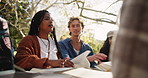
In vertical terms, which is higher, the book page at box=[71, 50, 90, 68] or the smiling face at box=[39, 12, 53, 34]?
the smiling face at box=[39, 12, 53, 34]

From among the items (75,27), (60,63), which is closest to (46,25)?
(60,63)

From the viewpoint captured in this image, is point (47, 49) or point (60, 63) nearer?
point (60, 63)

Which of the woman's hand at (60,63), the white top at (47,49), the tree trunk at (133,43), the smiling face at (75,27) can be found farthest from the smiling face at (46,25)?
the tree trunk at (133,43)

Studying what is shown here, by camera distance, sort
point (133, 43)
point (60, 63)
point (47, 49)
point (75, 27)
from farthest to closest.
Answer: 1. point (75, 27)
2. point (47, 49)
3. point (60, 63)
4. point (133, 43)

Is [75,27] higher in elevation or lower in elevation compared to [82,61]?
higher

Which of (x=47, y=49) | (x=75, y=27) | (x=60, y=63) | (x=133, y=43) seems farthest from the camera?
(x=75, y=27)

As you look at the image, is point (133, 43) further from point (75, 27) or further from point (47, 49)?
point (75, 27)

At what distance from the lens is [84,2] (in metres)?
5.05

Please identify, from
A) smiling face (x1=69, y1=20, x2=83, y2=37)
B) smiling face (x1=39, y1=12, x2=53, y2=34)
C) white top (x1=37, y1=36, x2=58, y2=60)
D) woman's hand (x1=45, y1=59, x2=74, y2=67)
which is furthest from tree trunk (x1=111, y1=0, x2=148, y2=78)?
smiling face (x1=69, y1=20, x2=83, y2=37)

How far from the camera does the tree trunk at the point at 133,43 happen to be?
12 cm

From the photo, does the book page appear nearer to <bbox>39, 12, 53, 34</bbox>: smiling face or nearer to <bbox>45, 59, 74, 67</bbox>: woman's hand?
<bbox>45, 59, 74, 67</bbox>: woman's hand

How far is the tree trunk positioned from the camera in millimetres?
122

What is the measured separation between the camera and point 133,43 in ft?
0.42

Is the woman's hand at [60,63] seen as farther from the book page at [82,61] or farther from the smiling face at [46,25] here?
the smiling face at [46,25]
